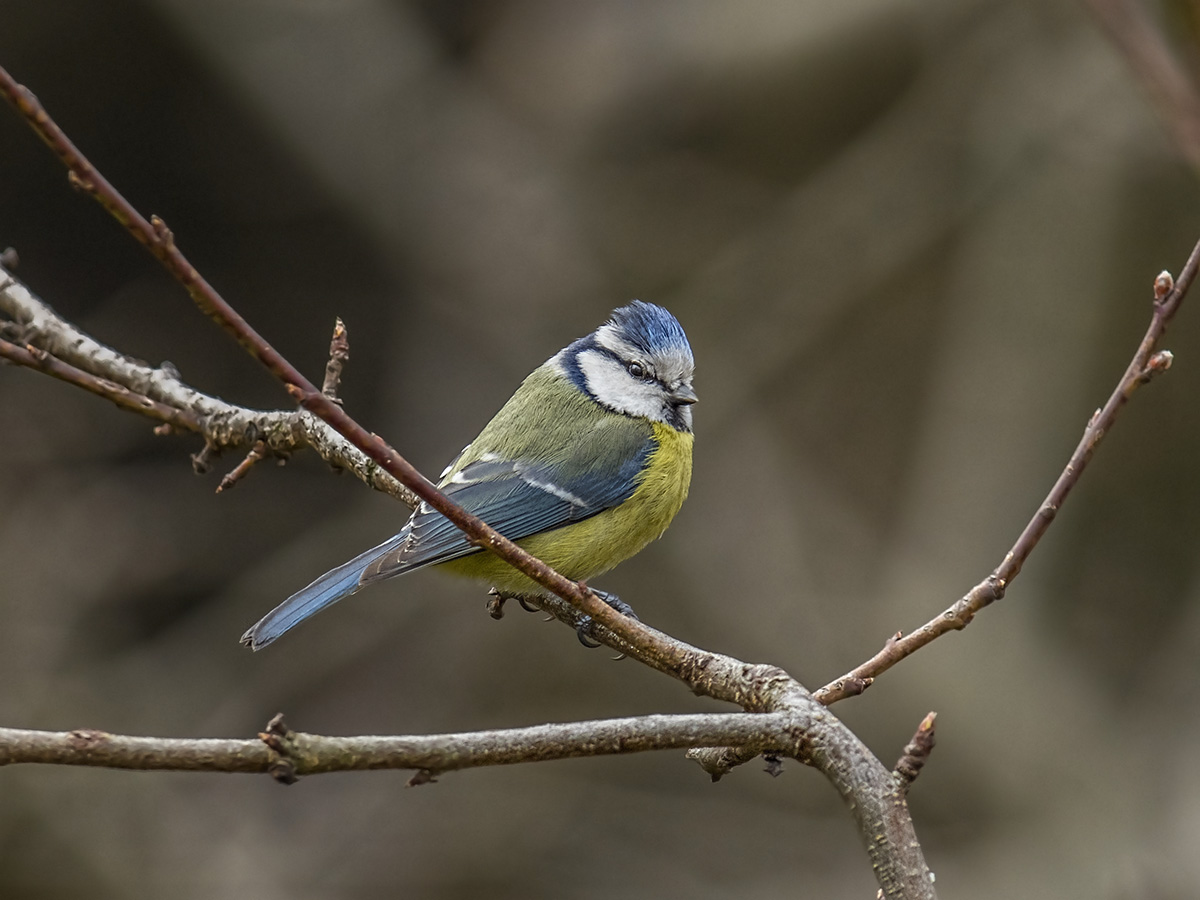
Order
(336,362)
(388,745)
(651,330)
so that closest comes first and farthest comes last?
(388,745)
(336,362)
(651,330)

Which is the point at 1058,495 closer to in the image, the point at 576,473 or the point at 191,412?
the point at 576,473

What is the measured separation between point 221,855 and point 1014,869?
3.34 m

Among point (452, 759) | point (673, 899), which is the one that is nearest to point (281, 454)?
point (452, 759)

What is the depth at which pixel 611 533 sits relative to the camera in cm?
302

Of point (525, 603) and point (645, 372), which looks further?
point (645, 372)

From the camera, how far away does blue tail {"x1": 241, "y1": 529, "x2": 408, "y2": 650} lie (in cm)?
254

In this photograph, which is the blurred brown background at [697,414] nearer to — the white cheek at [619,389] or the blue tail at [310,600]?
the white cheek at [619,389]

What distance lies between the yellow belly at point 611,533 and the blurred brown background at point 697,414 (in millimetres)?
2116

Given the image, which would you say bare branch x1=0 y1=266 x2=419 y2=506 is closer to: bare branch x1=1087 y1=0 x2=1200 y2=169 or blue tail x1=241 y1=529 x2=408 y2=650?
blue tail x1=241 y1=529 x2=408 y2=650

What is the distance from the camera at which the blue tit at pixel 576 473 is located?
109 inches

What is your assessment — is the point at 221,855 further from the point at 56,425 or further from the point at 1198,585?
the point at 1198,585

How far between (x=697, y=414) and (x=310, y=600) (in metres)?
2.97

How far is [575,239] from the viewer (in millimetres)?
5891

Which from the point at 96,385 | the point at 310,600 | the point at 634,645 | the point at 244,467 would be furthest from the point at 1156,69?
the point at 310,600
